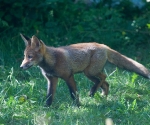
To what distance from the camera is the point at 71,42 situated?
9336mm

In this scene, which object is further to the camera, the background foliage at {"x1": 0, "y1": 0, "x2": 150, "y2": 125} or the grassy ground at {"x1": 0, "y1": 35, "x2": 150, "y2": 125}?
the background foliage at {"x1": 0, "y1": 0, "x2": 150, "y2": 125}

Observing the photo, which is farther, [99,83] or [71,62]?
[99,83]

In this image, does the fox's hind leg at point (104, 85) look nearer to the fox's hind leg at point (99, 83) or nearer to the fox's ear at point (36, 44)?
the fox's hind leg at point (99, 83)

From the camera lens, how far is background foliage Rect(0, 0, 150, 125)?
624cm

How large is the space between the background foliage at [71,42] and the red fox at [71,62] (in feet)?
0.86

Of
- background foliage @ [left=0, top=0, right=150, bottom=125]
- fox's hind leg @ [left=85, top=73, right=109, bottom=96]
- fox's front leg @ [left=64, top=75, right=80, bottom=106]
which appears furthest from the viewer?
fox's hind leg @ [left=85, top=73, right=109, bottom=96]

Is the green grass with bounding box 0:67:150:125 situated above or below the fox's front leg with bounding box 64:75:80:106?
below

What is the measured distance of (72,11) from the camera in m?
9.73

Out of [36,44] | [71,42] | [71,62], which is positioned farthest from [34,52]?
[71,42]

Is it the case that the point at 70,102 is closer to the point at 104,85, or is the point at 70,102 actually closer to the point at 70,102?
the point at 70,102

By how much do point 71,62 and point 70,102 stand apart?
58 centimetres

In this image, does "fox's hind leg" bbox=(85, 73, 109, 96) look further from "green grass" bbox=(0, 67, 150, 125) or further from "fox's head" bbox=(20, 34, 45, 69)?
"fox's head" bbox=(20, 34, 45, 69)

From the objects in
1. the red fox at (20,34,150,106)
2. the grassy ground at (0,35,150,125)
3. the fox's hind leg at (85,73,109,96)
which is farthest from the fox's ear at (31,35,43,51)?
the fox's hind leg at (85,73,109,96)

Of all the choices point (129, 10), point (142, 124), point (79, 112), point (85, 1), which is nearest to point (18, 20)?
point (85, 1)
